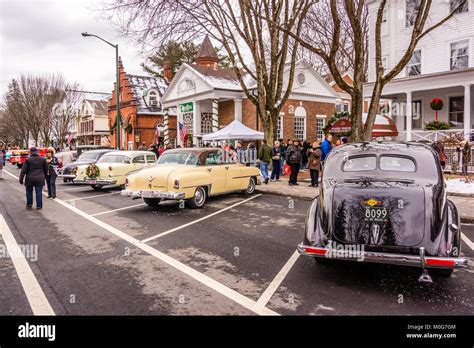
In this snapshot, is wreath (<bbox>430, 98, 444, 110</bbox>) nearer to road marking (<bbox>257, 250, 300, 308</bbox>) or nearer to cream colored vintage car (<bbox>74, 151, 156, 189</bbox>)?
cream colored vintage car (<bbox>74, 151, 156, 189</bbox>)

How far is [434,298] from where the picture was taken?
4637 millimetres

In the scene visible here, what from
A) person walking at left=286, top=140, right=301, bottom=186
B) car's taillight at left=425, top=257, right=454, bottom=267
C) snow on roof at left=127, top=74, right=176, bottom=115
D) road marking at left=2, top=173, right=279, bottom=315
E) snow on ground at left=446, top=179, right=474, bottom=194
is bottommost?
road marking at left=2, top=173, right=279, bottom=315

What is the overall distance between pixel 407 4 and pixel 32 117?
41.6m

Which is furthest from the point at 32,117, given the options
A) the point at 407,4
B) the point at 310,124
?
the point at 407,4

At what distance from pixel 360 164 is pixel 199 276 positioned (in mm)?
2948

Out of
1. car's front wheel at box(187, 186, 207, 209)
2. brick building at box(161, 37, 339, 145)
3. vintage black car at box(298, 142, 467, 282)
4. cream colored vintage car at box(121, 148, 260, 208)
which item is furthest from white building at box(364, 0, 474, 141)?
vintage black car at box(298, 142, 467, 282)

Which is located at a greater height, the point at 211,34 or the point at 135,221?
the point at 211,34

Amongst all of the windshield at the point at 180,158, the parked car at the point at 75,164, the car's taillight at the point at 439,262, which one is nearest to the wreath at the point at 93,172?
the parked car at the point at 75,164

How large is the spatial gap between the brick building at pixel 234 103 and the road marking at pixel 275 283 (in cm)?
1993

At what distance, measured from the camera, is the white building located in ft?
63.9

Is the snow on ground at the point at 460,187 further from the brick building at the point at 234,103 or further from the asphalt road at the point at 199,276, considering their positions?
the brick building at the point at 234,103

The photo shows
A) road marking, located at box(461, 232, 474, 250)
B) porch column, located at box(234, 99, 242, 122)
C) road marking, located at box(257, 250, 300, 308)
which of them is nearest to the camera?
road marking, located at box(257, 250, 300, 308)

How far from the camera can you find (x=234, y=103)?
89.3ft

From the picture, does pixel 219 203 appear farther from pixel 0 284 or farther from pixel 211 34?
pixel 211 34
